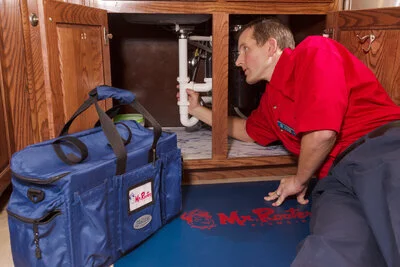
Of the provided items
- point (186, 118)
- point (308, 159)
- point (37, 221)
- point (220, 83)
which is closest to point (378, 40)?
point (308, 159)

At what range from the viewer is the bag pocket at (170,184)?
1.32 meters

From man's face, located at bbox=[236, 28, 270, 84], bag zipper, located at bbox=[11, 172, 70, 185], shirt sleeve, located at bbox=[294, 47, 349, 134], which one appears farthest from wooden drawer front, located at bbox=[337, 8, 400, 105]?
bag zipper, located at bbox=[11, 172, 70, 185]

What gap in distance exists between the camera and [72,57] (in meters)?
1.29

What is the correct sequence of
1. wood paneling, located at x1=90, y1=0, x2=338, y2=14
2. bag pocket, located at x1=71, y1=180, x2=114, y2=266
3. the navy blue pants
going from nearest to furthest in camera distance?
the navy blue pants → bag pocket, located at x1=71, y1=180, x2=114, y2=266 → wood paneling, located at x1=90, y1=0, x2=338, y2=14

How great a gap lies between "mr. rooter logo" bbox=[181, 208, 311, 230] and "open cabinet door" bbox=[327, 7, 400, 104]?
537mm

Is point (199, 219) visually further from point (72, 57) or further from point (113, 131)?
point (72, 57)

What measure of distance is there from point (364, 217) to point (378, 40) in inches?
27.9

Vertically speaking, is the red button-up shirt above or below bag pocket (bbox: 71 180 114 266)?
above

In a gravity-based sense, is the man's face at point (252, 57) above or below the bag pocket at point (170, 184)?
above

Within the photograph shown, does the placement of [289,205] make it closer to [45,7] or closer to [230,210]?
[230,210]

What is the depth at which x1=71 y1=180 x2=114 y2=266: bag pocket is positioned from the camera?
0.99m

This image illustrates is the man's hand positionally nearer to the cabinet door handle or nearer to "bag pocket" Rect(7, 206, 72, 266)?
the cabinet door handle

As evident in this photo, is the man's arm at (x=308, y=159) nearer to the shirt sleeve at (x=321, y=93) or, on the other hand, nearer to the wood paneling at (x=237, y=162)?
the shirt sleeve at (x=321, y=93)

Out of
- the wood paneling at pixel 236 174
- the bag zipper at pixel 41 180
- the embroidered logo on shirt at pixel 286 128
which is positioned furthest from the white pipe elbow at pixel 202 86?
the bag zipper at pixel 41 180
